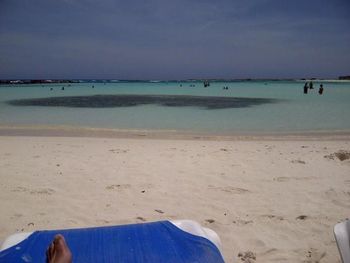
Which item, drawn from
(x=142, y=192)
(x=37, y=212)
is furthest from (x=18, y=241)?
(x=142, y=192)

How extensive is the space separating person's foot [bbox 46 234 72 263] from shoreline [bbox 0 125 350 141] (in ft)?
20.4

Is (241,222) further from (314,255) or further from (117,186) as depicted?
(117,186)

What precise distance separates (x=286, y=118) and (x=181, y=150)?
7.41 m

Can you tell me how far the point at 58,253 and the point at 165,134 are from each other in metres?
7.04

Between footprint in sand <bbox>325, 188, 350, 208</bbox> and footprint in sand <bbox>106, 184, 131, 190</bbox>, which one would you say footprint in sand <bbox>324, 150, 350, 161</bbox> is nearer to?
footprint in sand <bbox>325, 188, 350, 208</bbox>

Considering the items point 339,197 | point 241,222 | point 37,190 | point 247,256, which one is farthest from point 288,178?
point 37,190

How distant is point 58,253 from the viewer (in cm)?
175

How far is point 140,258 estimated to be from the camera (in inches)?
71.6

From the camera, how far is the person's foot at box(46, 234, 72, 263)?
1722 mm

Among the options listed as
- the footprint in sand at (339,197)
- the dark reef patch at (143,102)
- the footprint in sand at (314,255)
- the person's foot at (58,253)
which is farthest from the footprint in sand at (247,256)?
the dark reef patch at (143,102)

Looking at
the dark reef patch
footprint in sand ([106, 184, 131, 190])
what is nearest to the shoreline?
footprint in sand ([106, 184, 131, 190])

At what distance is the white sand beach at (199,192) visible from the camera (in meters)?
2.87

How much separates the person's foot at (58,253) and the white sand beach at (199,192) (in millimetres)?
1205

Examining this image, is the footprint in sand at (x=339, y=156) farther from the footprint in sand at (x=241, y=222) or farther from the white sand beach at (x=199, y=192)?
the footprint in sand at (x=241, y=222)
